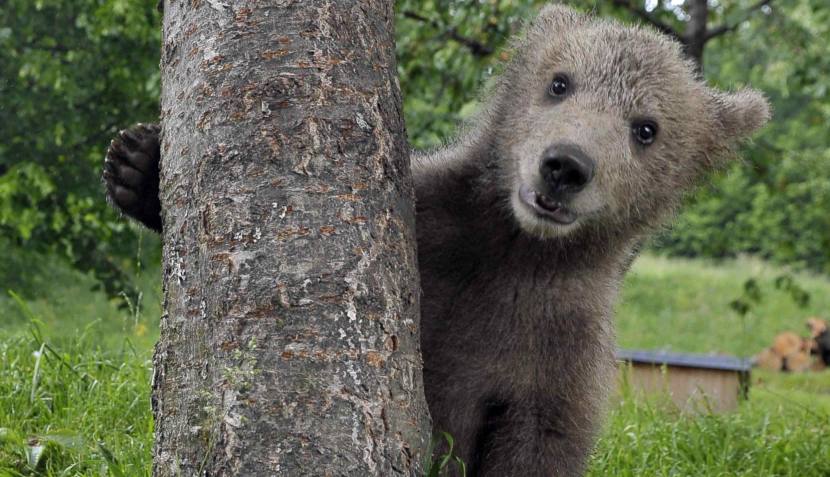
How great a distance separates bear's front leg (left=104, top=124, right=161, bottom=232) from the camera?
137 inches

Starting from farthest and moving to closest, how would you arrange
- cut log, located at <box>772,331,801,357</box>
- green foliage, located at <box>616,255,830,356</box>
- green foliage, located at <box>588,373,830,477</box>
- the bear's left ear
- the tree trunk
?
green foliage, located at <box>616,255,830,356</box> < cut log, located at <box>772,331,801,357</box> < green foliage, located at <box>588,373,830,477</box> < the bear's left ear < the tree trunk

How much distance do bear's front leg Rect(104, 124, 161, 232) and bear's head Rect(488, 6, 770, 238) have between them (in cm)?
126

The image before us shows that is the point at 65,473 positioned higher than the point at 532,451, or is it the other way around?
the point at 532,451

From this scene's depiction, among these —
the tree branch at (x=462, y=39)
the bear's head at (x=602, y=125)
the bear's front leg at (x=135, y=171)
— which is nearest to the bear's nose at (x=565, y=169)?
the bear's head at (x=602, y=125)

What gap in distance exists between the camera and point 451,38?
7523mm

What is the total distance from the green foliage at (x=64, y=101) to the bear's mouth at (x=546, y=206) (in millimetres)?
3695

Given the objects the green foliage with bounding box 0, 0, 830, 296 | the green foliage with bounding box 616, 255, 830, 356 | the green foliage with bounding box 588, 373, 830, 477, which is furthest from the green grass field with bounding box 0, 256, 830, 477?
the green foliage with bounding box 616, 255, 830, 356

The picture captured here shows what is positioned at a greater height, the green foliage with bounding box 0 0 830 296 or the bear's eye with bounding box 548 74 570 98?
the bear's eye with bounding box 548 74 570 98

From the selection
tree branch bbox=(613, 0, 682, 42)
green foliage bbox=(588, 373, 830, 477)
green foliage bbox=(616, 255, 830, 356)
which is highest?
tree branch bbox=(613, 0, 682, 42)

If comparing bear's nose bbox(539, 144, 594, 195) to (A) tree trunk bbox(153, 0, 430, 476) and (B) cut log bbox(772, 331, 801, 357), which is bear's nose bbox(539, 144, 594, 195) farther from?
(B) cut log bbox(772, 331, 801, 357)

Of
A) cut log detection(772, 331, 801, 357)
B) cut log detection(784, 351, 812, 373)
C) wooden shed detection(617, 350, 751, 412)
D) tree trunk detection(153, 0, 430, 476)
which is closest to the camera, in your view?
tree trunk detection(153, 0, 430, 476)

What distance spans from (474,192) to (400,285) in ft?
3.53

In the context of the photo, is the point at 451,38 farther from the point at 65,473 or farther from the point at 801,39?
the point at 65,473

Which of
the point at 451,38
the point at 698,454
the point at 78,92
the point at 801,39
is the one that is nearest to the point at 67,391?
the point at 698,454
